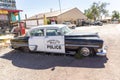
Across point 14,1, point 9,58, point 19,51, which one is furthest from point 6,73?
point 14,1

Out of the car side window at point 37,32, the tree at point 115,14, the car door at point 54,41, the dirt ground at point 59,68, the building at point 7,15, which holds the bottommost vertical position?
the dirt ground at point 59,68

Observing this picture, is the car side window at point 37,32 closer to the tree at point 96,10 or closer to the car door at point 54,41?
the car door at point 54,41

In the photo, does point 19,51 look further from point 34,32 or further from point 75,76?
point 75,76

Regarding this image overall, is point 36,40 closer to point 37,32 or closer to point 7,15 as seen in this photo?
point 37,32

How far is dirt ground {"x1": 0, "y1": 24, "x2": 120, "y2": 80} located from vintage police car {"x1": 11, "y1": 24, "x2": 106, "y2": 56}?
392 millimetres

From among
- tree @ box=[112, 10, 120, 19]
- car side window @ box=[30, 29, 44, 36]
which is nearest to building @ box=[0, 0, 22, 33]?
car side window @ box=[30, 29, 44, 36]

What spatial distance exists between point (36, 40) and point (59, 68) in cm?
257

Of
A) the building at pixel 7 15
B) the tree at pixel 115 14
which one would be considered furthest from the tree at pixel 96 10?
the building at pixel 7 15

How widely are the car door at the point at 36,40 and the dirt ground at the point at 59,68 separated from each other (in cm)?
48

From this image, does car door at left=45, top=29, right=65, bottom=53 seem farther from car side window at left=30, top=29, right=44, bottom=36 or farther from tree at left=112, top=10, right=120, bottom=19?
tree at left=112, top=10, right=120, bottom=19

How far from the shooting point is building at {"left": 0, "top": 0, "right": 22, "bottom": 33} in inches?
868

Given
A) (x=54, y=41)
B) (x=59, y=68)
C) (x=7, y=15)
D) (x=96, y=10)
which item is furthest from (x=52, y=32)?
(x=96, y=10)

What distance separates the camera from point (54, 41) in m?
7.73

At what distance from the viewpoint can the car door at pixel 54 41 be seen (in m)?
7.59
